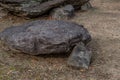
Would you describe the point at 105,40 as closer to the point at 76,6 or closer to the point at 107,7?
the point at 76,6

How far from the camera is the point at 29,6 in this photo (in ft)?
28.4

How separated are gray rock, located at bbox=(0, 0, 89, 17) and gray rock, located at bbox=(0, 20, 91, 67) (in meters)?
2.71

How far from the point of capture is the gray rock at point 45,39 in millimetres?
5551

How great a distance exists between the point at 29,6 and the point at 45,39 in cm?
336

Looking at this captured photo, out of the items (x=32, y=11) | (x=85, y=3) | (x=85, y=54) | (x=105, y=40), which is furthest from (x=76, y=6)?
(x=85, y=54)

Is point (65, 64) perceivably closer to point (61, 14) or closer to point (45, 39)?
point (45, 39)

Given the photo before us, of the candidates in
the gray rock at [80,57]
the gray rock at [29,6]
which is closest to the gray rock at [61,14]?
the gray rock at [29,6]

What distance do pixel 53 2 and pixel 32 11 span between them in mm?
768

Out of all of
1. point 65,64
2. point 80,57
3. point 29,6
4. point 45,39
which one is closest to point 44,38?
point 45,39

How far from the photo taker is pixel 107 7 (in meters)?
10.7

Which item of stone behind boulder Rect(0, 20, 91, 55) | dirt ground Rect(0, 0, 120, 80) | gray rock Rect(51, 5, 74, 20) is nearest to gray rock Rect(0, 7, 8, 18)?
gray rock Rect(51, 5, 74, 20)

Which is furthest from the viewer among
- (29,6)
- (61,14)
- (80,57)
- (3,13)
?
(3,13)

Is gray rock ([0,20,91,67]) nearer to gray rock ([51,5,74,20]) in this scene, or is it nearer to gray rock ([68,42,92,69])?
gray rock ([68,42,92,69])

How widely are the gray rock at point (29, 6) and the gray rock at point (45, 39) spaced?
8.90 feet
